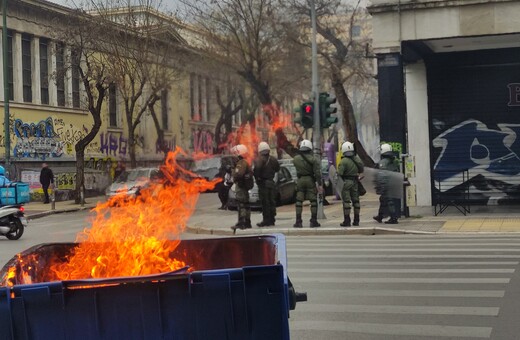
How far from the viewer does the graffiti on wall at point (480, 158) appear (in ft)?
56.9

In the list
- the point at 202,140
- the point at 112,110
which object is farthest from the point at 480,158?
the point at 202,140

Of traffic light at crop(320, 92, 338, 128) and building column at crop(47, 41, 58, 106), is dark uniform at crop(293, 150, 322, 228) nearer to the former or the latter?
traffic light at crop(320, 92, 338, 128)

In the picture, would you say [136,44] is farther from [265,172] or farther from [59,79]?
[265,172]

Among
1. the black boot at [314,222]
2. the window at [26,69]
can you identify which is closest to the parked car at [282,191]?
the black boot at [314,222]

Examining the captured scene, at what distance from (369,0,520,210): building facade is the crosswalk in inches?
223

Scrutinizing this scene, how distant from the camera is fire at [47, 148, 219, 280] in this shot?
13.9ft

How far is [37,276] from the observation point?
4.23 metres

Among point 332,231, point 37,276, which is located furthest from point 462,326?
point 332,231

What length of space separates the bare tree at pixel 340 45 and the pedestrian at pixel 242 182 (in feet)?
36.6

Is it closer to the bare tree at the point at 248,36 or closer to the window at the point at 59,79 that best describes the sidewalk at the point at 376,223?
the bare tree at the point at 248,36

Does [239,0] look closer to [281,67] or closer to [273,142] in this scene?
[281,67]

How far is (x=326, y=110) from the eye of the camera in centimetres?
1581

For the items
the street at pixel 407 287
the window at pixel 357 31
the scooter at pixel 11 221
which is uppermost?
the window at pixel 357 31

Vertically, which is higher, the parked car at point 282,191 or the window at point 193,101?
the window at point 193,101
